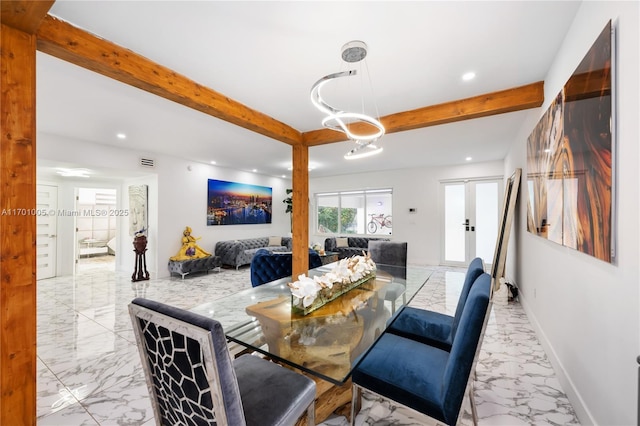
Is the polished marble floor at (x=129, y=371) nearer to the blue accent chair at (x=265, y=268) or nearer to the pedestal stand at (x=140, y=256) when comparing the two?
the pedestal stand at (x=140, y=256)

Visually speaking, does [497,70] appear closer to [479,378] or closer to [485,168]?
[479,378]

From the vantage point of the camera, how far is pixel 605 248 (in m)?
1.29

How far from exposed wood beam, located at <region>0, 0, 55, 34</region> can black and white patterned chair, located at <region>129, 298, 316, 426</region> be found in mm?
1613

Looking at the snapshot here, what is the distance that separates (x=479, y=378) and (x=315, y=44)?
9.35 ft

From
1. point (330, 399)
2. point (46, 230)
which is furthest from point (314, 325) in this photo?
point (46, 230)

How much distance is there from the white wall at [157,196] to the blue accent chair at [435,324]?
16.6 ft

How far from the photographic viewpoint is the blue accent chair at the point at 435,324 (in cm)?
173

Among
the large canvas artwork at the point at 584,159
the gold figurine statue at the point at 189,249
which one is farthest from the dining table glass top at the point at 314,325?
the gold figurine statue at the point at 189,249

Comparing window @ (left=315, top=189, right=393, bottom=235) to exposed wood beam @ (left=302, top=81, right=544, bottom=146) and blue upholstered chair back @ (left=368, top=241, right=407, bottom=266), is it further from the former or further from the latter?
exposed wood beam @ (left=302, top=81, right=544, bottom=146)

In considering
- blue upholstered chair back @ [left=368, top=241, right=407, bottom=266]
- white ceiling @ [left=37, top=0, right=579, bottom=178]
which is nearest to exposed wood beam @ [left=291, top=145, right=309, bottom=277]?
white ceiling @ [left=37, top=0, right=579, bottom=178]

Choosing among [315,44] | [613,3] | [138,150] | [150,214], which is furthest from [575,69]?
[150,214]

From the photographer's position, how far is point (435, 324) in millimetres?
1855

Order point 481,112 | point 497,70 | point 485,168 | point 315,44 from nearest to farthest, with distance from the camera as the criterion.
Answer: point 315,44 → point 497,70 → point 481,112 → point 485,168

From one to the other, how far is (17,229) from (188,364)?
146 centimetres
